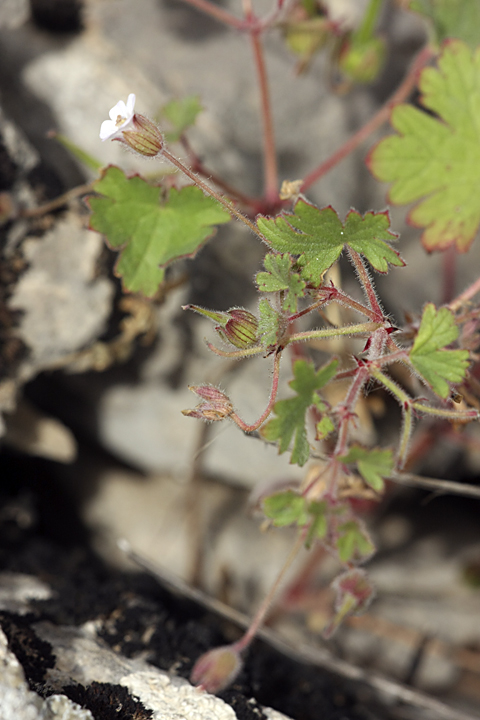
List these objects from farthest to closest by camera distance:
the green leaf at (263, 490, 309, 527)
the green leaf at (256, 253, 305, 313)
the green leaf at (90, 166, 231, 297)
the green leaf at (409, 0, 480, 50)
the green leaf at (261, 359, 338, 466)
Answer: the green leaf at (409, 0, 480, 50), the green leaf at (90, 166, 231, 297), the green leaf at (263, 490, 309, 527), the green leaf at (261, 359, 338, 466), the green leaf at (256, 253, 305, 313)

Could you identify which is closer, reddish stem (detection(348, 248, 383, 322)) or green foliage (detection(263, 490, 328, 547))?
reddish stem (detection(348, 248, 383, 322))

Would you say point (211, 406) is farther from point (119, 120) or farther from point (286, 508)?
point (119, 120)

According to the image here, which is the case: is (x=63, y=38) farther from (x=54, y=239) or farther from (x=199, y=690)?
(x=199, y=690)

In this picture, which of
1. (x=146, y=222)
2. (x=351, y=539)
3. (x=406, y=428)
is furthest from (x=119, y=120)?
(x=351, y=539)

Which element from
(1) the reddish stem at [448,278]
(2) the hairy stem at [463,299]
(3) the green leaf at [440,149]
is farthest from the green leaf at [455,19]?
(2) the hairy stem at [463,299]

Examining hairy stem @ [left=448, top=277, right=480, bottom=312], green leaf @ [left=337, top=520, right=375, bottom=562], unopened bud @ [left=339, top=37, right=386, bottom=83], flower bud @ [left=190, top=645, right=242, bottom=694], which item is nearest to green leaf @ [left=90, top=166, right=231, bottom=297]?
hairy stem @ [left=448, top=277, right=480, bottom=312]

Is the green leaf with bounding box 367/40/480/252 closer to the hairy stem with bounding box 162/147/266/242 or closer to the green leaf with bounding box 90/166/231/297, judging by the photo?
the green leaf with bounding box 90/166/231/297
